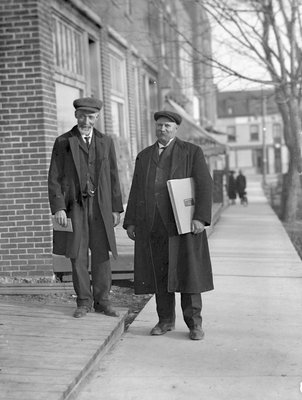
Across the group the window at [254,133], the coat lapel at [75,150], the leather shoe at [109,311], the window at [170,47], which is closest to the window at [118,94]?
the window at [170,47]

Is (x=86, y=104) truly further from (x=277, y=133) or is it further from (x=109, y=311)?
(x=277, y=133)

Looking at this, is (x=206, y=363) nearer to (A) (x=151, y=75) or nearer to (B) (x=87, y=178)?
(B) (x=87, y=178)

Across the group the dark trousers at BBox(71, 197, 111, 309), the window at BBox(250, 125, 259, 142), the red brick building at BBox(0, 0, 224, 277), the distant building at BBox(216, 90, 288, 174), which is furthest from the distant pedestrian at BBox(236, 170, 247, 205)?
the window at BBox(250, 125, 259, 142)

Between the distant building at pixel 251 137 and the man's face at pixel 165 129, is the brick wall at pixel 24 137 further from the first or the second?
the distant building at pixel 251 137

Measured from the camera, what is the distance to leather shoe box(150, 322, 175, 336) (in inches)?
204

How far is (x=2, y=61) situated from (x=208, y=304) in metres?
3.73

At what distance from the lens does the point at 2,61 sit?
739cm

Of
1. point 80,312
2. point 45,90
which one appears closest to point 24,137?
point 45,90

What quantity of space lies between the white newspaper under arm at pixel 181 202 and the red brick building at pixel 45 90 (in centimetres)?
298

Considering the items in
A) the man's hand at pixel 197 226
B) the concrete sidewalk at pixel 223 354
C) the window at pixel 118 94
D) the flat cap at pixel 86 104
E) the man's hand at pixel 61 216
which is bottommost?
the concrete sidewalk at pixel 223 354

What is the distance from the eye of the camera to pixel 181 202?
4.89 m

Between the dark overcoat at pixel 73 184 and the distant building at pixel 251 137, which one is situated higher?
the distant building at pixel 251 137

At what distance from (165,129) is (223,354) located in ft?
5.87

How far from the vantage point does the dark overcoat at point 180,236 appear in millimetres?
4883
